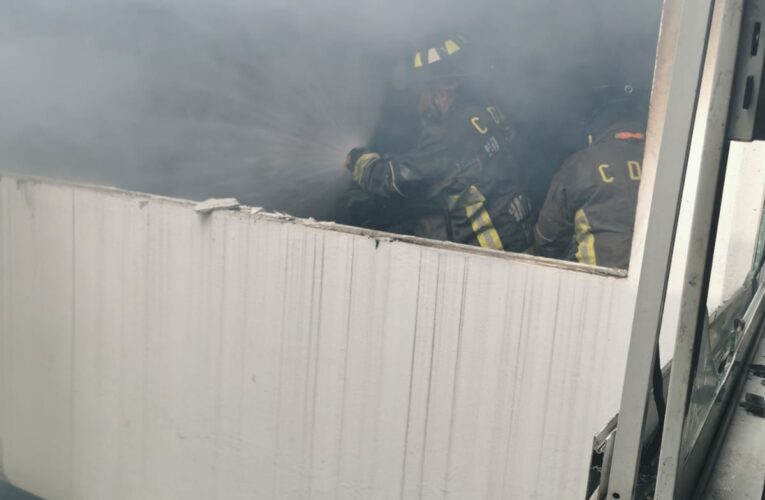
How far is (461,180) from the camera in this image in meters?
3.30

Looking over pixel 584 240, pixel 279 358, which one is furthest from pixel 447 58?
pixel 279 358

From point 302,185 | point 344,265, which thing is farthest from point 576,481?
point 302,185

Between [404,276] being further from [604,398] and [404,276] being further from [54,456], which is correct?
[54,456]

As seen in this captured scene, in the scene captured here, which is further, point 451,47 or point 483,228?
point 451,47

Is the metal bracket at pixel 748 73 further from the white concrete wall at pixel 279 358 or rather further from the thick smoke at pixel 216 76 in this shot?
the thick smoke at pixel 216 76

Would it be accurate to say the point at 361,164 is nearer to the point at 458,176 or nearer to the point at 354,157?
the point at 354,157

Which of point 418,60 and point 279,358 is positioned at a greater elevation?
point 418,60

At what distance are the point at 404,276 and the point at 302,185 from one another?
1.90 m

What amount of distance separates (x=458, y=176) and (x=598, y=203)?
802mm

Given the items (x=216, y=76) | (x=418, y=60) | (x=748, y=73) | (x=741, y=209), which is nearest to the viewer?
(x=748, y=73)

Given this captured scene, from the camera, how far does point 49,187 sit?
357 centimetres

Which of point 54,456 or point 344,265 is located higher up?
point 344,265

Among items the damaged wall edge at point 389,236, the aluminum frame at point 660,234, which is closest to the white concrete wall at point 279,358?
the damaged wall edge at point 389,236

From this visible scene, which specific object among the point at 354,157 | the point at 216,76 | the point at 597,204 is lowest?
the point at 597,204
